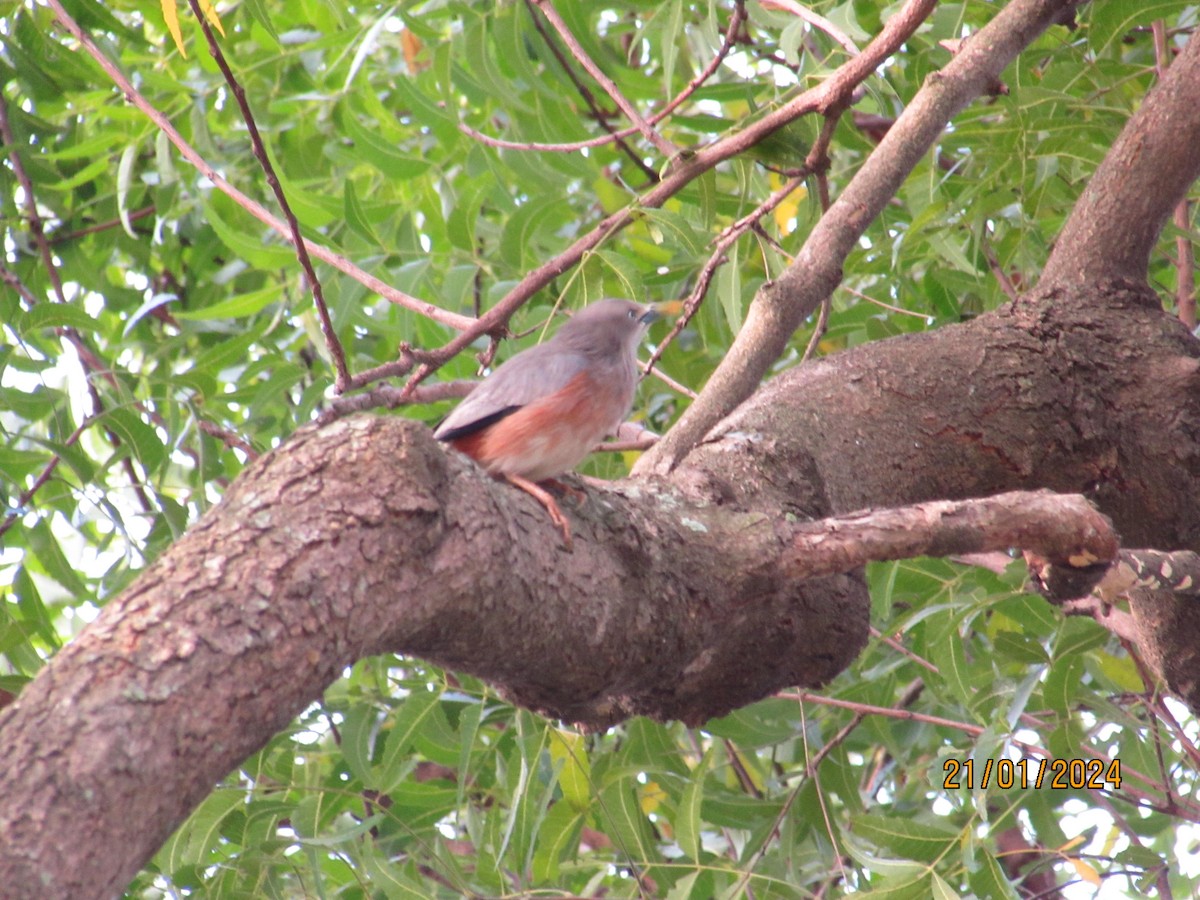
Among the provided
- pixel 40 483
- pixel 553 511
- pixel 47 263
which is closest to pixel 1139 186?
pixel 553 511

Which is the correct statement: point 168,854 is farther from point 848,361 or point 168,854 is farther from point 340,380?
point 848,361

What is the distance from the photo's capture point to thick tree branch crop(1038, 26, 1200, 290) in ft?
11.3

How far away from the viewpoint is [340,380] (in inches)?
101

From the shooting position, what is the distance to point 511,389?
3.24m

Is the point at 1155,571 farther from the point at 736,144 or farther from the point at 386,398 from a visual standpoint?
the point at 386,398

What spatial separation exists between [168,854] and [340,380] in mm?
1863

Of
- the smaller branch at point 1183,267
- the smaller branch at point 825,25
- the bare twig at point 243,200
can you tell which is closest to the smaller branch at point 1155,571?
the smaller branch at point 1183,267

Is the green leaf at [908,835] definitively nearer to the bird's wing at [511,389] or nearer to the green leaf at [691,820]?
the green leaf at [691,820]

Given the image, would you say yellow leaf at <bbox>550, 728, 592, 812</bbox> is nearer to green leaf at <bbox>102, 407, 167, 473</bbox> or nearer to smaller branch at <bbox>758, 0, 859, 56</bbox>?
green leaf at <bbox>102, 407, 167, 473</bbox>

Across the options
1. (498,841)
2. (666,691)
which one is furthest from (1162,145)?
A: (498,841)

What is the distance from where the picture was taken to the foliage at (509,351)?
3.65m

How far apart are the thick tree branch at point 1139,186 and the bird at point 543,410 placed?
1361mm

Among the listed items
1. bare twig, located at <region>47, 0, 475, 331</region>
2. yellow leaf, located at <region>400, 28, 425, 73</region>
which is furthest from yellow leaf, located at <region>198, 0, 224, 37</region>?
yellow leaf, located at <region>400, 28, 425, 73</region>

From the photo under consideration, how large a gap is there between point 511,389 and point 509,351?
1.25 meters
